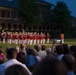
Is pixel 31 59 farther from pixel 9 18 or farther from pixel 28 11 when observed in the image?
pixel 9 18

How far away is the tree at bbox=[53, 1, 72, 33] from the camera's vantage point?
267 ft

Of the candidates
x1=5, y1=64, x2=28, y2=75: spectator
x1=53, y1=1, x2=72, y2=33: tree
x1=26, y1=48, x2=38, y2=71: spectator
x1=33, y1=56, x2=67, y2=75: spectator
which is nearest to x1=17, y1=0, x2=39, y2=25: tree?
x1=53, y1=1, x2=72, y2=33: tree

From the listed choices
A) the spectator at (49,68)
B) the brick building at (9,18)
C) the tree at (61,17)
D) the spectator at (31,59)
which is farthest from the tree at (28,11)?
the spectator at (49,68)

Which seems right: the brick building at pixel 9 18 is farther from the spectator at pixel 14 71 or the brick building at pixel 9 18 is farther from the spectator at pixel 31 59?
the spectator at pixel 14 71

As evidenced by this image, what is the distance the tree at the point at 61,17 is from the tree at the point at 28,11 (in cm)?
1095

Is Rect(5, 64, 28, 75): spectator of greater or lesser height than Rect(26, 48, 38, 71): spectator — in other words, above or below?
above

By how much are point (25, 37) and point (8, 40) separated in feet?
7.64

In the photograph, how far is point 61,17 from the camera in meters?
81.9

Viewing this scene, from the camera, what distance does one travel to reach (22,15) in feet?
231

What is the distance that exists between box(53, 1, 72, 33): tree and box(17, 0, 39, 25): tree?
10.9 metres

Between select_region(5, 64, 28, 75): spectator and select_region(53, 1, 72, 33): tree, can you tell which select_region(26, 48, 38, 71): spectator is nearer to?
select_region(5, 64, 28, 75): spectator

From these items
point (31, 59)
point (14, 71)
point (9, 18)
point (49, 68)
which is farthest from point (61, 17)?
point (49, 68)

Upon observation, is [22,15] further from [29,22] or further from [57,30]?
[57,30]

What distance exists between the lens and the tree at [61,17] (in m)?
81.5
